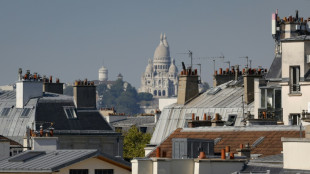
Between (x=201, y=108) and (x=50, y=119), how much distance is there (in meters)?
14.3

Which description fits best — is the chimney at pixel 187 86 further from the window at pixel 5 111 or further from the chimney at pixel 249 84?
the window at pixel 5 111

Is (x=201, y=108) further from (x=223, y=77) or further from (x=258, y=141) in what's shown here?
(x=258, y=141)

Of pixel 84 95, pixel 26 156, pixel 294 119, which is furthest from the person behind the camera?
pixel 84 95

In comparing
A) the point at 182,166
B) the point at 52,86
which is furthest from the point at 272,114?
the point at 52,86

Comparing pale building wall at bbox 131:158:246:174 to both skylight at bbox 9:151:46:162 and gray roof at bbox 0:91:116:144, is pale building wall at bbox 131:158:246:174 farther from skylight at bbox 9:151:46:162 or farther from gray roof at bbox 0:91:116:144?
gray roof at bbox 0:91:116:144

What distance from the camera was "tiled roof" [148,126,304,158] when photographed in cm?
5019

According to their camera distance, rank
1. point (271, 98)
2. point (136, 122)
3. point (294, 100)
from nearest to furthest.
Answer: point (294, 100) → point (271, 98) → point (136, 122)

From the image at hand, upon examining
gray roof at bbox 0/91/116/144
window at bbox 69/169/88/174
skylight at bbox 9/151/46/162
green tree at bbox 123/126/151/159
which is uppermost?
gray roof at bbox 0/91/116/144

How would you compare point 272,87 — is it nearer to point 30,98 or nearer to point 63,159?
point 63,159

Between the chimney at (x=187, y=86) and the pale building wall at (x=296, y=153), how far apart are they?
46.5 metres

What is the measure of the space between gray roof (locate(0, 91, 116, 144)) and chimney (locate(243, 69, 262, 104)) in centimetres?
1831

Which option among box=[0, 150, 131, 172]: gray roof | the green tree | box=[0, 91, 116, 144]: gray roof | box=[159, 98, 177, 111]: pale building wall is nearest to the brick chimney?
box=[0, 91, 116, 144]: gray roof

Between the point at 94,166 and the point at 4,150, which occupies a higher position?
the point at 4,150

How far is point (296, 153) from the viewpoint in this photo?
34.2 meters
